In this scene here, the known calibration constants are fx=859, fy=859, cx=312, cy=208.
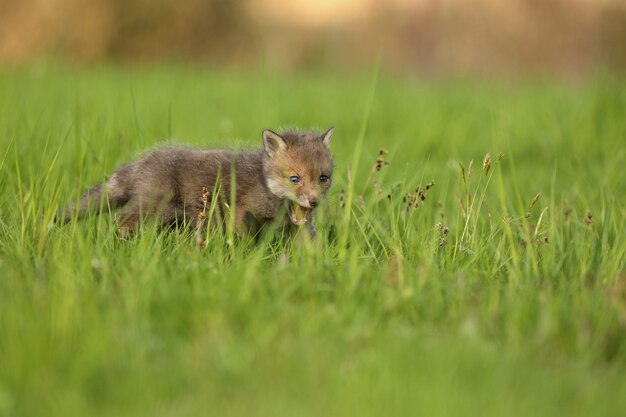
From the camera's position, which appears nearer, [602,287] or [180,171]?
[602,287]

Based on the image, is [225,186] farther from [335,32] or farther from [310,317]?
[335,32]

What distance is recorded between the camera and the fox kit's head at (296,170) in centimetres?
535

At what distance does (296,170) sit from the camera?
211 inches

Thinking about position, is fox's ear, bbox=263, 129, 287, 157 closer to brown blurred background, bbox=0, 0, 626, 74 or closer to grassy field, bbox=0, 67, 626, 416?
grassy field, bbox=0, 67, 626, 416

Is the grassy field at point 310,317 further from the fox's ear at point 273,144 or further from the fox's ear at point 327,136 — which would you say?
A: the fox's ear at point 273,144

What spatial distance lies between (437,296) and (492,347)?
53 cm

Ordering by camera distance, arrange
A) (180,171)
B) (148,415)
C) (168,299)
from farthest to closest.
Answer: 1. (180,171)
2. (168,299)
3. (148,415)

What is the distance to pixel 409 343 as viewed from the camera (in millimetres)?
3441

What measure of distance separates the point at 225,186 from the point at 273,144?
41 centimetres

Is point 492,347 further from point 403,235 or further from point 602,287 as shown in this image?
point 403,235

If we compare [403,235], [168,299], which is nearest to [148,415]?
[168,299]

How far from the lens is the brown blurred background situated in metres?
19.7

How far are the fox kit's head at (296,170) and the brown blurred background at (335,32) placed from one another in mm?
11685

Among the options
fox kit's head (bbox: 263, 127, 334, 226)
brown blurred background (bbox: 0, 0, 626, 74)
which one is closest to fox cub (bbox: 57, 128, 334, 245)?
fox kit's head (bbox: 263, 127, 334, 226)
